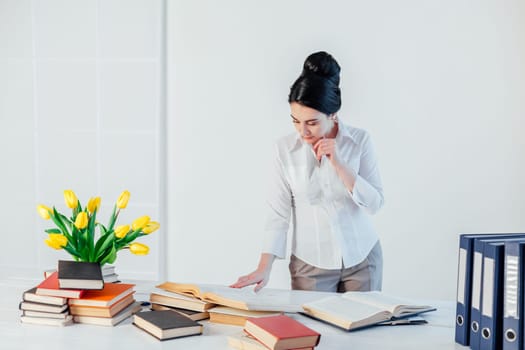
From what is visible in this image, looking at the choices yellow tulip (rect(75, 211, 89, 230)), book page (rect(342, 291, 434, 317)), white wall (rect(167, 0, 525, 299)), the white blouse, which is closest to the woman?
the white blouse

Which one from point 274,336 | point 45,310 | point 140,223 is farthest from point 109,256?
point 274,336

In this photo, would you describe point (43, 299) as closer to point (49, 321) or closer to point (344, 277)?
point (49, 321)

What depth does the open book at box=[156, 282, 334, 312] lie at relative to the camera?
197 cm

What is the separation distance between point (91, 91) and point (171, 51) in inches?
23.5

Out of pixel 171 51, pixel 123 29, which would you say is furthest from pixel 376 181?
pixel 123 29

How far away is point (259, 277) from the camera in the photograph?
8.12 feet

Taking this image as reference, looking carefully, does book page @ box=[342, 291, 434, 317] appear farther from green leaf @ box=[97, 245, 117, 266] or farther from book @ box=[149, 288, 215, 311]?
green leaf @ box=[97, 245, 117, 266]

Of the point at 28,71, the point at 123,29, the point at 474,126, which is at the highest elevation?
the point at 123,29

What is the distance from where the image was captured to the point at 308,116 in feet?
8.75

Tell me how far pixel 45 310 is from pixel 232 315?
0.57 meters

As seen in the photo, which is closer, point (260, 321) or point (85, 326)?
point (260, 321)

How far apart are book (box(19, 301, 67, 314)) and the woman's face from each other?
1221 millimetres

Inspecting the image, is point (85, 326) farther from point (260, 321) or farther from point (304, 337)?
point (304, 337)

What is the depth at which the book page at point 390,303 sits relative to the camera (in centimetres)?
197
